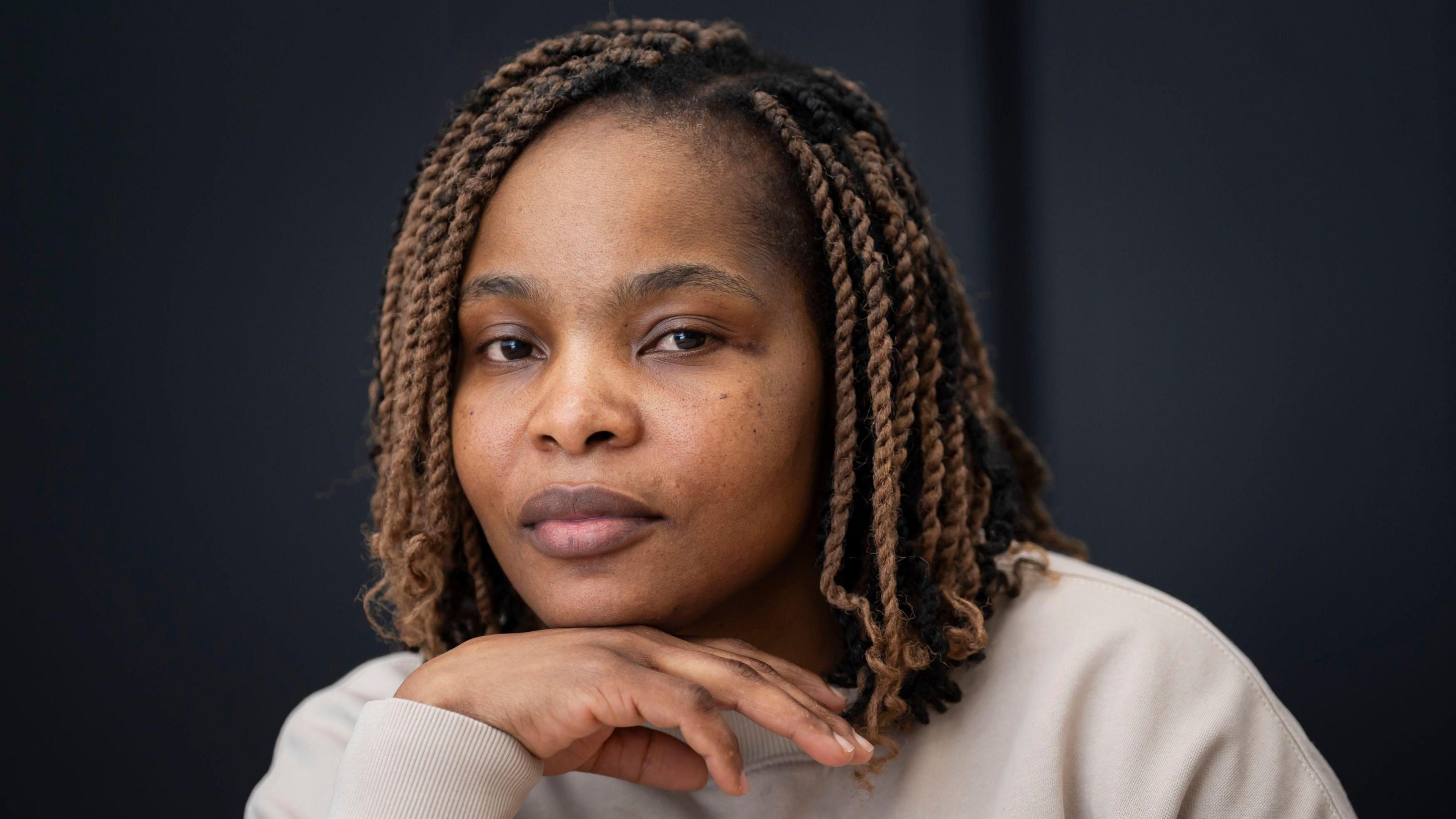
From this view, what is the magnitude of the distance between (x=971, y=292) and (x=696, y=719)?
1.25 m

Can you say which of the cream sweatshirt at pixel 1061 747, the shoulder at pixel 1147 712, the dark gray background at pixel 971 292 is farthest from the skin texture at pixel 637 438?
the dark gray background at pixel 971 292

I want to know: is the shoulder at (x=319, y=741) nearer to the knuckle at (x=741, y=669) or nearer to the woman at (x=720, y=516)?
the woman at (x=720, y=516)

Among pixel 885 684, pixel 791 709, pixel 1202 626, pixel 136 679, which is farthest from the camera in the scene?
pixel 136 679

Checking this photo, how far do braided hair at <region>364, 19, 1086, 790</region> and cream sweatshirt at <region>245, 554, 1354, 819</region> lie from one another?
56mm

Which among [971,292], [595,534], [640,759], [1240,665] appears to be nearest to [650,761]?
[640,759]

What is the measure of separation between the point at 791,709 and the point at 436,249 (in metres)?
0.65

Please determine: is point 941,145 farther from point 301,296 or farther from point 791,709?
point 791,709

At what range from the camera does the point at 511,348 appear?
49.4 inches

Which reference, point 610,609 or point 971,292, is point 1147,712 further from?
point 971,292

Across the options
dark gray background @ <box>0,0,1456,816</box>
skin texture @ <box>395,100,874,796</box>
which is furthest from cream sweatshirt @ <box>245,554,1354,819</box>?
dark gray background @ <box>0,0,1456,816</box>

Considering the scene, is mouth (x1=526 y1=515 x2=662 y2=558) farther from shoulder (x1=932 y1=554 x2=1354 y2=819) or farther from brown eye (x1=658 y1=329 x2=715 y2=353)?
shoulder (x1=932 y1=554 x2=1354 y2=819)

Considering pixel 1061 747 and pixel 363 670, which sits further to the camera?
pixel 363 670

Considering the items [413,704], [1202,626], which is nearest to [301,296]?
[413,704]

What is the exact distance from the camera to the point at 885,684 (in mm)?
1202
